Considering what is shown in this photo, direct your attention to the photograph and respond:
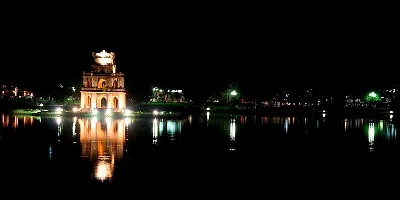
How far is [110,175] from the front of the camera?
47.1 ft

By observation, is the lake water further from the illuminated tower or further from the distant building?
the distant building

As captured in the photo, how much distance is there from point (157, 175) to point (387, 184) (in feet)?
22.8

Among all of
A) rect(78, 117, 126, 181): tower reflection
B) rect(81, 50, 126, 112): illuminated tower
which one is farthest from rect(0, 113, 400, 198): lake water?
rect(81, 50, 126, 112): illuminated tower

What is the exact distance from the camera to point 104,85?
5806 cm

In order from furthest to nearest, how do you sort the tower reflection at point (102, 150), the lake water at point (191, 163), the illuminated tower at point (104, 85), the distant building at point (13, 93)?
the distant building at point (13, 93)
the illuminated tower at point (104, 85)
the tower reflection at point (102, 150)
the lake water at point (191, 163)

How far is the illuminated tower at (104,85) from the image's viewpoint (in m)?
56.8

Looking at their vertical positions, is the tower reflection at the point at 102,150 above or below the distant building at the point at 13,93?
below

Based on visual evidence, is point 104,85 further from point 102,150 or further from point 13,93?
point 13,93

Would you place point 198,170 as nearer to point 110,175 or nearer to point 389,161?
point 110,175

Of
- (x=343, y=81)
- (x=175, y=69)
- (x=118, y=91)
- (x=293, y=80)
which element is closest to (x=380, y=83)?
(x=343, y=81)

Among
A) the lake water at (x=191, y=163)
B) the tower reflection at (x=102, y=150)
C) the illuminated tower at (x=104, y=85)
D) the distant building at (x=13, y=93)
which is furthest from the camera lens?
the distant building at (x=13, y=93)

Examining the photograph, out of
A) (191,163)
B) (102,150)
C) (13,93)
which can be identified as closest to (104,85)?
(102,150)

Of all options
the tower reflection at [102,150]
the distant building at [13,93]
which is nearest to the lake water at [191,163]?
the tower reflection at [102,150]

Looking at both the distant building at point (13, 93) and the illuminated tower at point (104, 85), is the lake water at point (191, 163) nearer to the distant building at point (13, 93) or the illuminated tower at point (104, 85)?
the illuminated tower at point (104, 85)
